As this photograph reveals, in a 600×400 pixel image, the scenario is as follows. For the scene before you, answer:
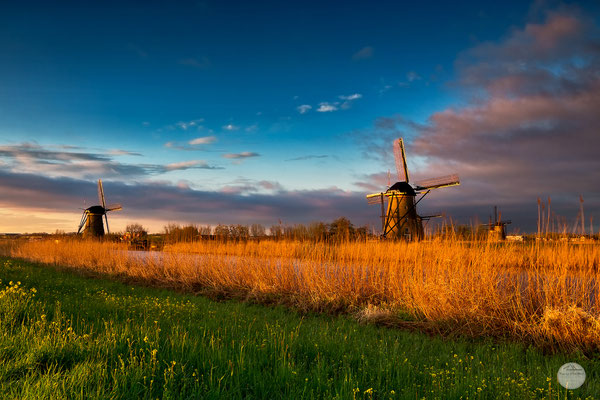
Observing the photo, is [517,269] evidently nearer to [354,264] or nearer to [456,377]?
[354,264]

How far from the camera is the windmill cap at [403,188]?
33594 millimetres

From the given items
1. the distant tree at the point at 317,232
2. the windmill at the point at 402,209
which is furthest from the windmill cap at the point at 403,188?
the distant tree at the point at 317,232

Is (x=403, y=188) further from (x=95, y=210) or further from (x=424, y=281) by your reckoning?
(x=95, y=210)

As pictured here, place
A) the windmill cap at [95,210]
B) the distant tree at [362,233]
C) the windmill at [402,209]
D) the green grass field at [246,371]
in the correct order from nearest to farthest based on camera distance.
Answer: the green grass field at [246,371]
the distant tree at [362,233]
the windmill at [402,209]
the windmill cap at [95,210]

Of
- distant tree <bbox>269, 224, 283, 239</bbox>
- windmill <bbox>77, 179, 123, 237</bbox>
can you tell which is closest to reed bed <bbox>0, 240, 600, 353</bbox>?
distant tree <bbox>269, 224, 283, 239</bbox>

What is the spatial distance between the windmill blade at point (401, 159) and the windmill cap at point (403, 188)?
3.35 metres

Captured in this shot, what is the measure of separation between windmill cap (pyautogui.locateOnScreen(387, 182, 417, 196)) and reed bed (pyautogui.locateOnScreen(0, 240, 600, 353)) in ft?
65.9

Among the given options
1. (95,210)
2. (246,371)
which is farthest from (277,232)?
(95,210)

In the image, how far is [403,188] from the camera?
33.8 meters

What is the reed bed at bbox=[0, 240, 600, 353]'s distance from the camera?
26.7 feet

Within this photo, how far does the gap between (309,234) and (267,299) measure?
12.6 feet

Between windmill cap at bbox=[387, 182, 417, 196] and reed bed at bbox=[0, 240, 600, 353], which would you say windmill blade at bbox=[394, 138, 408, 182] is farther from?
reed bed at bbox=[0, 240, 600, 353]

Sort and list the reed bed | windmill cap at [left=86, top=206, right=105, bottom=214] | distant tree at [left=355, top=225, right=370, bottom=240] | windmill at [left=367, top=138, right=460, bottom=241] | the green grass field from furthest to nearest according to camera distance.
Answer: windmill cap at [left=86, top=206, right=105, bottom=214]
windmill at [left=367, top=138, right=460, bottom=241]
distant tree at [left=355, top=225, right=370, bottom=240]
the reed bed
the green grass field

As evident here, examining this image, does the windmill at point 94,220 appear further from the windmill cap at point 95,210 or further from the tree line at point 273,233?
the tree line at point 273,233
